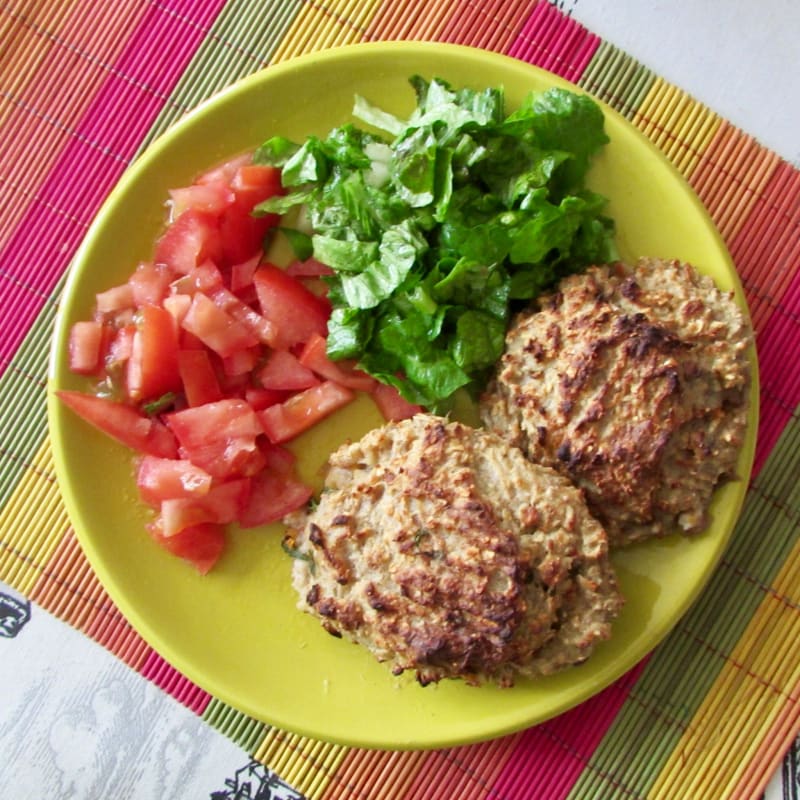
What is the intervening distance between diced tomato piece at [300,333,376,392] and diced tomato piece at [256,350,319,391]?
1.1 inches

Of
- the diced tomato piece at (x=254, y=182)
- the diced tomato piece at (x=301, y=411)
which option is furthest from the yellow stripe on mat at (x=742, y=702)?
the diced tomato piece at (x=254, y=182)

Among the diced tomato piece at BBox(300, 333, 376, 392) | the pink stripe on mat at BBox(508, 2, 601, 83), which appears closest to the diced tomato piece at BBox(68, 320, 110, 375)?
the diced tomato piece at BBox(300, 333, 376, 392)

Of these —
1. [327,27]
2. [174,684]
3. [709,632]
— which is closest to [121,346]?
[174,684]

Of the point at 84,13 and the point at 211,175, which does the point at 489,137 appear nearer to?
the point at 211,175

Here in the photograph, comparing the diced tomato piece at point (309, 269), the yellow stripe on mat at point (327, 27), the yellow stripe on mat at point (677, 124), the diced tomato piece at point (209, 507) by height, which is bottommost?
the diced tomato piece at point (209, 507)

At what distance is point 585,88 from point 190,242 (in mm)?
1535

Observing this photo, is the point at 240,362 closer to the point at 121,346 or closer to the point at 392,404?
the point at 121,346

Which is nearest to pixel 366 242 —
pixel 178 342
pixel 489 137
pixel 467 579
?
pixel 489 137

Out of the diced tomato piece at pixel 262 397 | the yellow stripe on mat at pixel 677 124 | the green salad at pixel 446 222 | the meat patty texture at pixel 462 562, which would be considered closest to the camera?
the meat patty texture at pixel 462 562

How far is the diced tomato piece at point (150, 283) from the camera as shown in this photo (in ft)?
10.0

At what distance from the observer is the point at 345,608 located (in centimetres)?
276

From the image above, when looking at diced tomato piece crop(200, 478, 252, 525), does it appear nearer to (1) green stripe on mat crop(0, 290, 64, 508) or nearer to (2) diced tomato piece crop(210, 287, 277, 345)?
(2) diced tomato piece crop(210, 287, 277, 345)

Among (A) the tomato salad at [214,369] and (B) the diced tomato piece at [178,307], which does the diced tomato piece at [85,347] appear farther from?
(B) the diced tomato piece at [178,307]

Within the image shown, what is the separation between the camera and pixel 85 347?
3.01 metres
